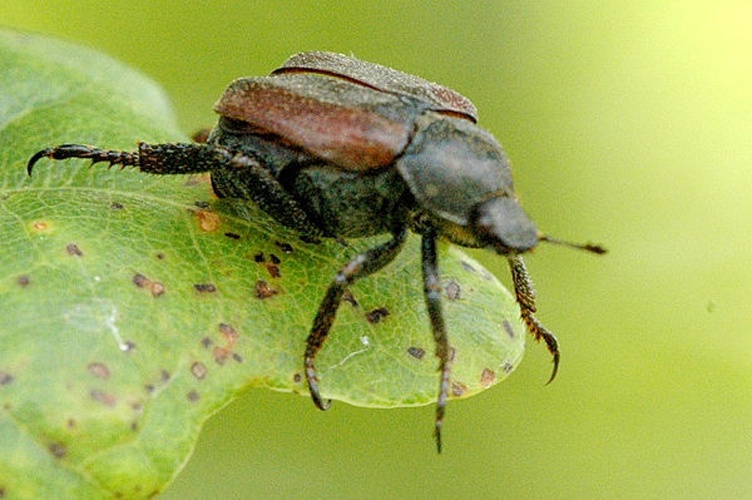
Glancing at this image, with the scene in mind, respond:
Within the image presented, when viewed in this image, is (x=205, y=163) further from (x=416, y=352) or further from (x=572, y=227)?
(x=572, y=227)

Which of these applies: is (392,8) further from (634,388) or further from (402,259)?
(634,388)

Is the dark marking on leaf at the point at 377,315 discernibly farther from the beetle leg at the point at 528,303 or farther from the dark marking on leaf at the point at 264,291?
the beetle leg at the point at 528,303

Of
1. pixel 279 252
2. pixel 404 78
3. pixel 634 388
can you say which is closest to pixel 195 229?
pixel 279 252

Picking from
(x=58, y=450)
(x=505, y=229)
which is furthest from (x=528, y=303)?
(x=58, y=450)

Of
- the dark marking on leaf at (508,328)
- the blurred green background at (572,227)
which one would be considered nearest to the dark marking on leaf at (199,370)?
the dark marking on leaf at (508,328)

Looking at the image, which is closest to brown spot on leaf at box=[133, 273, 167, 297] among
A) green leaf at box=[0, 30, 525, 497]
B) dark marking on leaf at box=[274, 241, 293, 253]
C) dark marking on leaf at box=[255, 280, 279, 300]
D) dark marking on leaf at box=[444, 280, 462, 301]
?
green leaf at box=[0, 30, 525, 497]

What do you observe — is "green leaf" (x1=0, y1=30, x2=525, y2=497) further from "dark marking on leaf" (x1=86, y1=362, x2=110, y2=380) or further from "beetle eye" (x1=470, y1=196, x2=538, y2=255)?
"beetle eye" (x1=470, y1=196, x2=538, y2=255)
